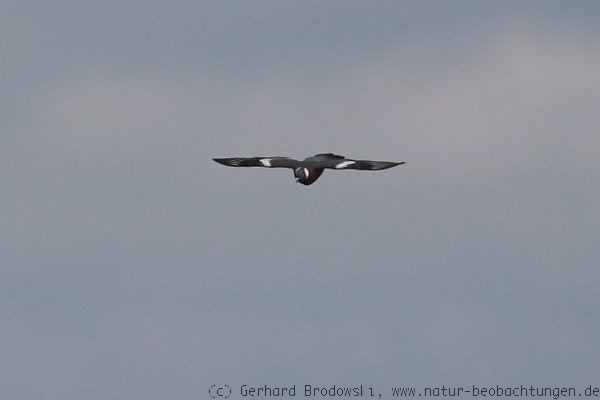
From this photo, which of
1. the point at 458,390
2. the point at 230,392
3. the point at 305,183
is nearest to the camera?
the point at 305,183

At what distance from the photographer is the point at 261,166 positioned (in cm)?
9906

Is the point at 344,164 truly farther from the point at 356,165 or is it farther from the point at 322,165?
the point at 322,165

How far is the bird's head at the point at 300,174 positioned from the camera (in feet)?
316

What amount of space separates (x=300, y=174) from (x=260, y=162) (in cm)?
380

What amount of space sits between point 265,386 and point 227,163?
2213 centimetres

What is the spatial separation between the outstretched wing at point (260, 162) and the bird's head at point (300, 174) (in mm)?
797

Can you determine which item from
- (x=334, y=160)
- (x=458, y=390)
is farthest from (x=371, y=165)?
(x=458, y=390)

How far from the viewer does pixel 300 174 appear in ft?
316

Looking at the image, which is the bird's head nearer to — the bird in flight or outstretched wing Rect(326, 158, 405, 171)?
the bird in flight

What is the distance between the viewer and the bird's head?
96188 millimetres

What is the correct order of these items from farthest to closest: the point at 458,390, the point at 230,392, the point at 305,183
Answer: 1. the point at 230,392
2. the point at 458,390
3. the point at 305,183

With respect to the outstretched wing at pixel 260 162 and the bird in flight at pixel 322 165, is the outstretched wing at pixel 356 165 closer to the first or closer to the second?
the bird in flight at pixel 322 165

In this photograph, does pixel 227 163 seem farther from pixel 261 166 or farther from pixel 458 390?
pixel 458 390

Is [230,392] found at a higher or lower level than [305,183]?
lower
